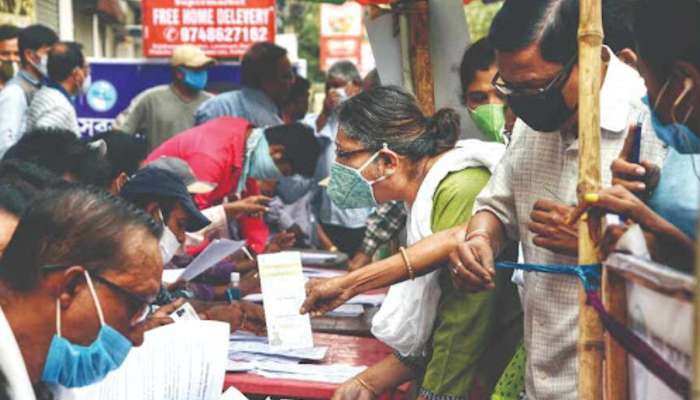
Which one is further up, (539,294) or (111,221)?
(111,221)

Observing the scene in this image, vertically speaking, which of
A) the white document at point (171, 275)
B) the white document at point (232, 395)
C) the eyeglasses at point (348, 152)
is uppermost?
the eyeglasses at point (348, 152)

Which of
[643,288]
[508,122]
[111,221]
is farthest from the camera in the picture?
[508,122]

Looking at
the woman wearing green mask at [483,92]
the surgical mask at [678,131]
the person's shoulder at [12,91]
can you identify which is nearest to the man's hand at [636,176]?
the surgical mask at [678,131]

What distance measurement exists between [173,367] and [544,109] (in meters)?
1.21

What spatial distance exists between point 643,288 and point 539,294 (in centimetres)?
101

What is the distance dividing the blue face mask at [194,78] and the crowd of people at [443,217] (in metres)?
3.22

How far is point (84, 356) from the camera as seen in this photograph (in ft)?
6.91

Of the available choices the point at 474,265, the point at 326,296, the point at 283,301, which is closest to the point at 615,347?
the point at 474,265

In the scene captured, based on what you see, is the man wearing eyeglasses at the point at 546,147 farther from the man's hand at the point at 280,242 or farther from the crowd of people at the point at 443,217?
the man's hand at the point at 280,242

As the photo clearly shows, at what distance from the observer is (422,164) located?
10.3 feet

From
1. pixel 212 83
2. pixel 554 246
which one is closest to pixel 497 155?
pixel 554 246

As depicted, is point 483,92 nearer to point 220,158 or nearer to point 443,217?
point 443,217

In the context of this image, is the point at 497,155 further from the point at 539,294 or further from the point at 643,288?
the point at 643,288

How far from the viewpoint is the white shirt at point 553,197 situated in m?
2.33
